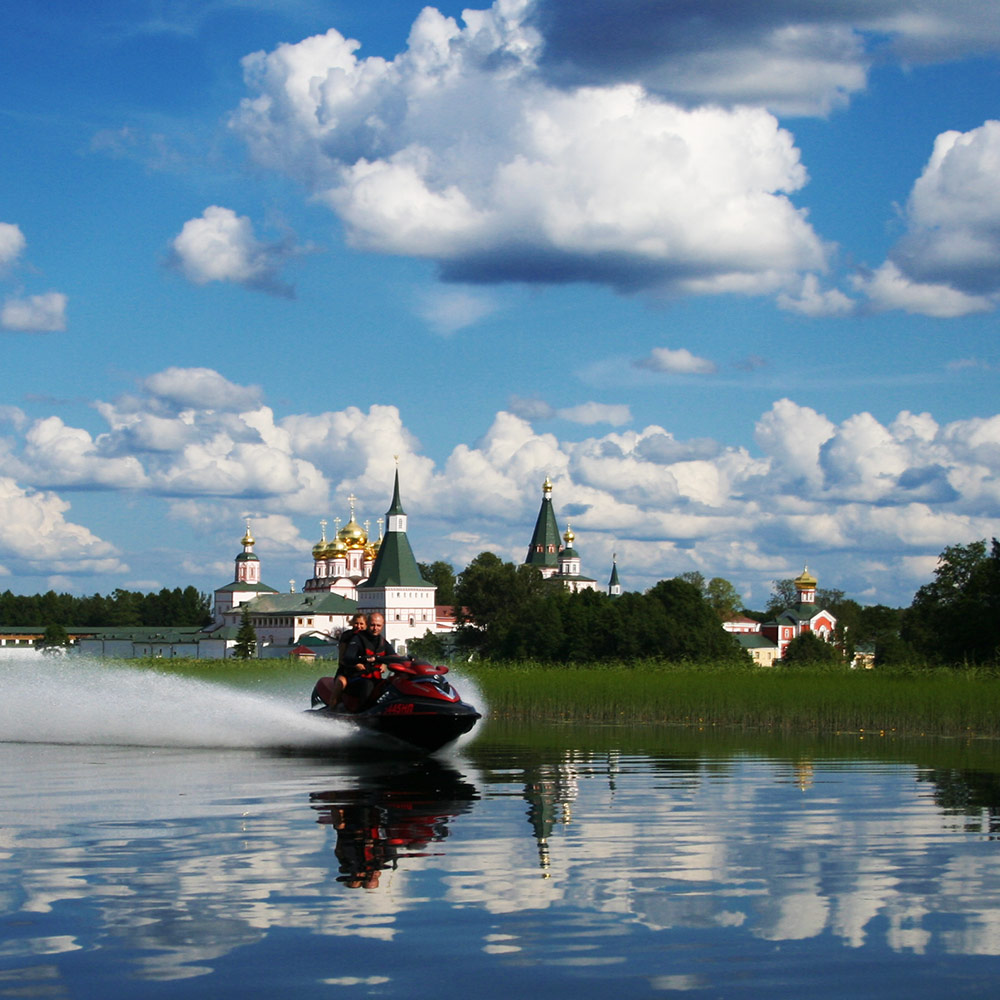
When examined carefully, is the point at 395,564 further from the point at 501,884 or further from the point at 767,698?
the point at 501,884

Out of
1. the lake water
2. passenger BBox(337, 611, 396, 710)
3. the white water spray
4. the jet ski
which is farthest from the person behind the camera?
the white water spray

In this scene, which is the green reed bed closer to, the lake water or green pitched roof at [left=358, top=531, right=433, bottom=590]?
the lake water

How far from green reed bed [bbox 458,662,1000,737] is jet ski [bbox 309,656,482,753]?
13086 millimetres

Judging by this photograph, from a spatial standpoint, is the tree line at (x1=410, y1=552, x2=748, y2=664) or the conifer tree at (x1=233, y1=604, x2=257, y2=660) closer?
the tree line at (x1=410, y1=552, x2=748, y2=664)

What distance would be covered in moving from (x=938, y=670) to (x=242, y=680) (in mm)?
22515

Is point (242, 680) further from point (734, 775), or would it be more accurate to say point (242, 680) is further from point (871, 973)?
point (871, 973)

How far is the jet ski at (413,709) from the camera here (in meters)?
20.7

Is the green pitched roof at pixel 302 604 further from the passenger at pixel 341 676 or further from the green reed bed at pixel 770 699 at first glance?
the passenger at pixel 341 676

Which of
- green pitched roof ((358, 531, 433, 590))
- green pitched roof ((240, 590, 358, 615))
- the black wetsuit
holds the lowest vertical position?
the black wetsuit

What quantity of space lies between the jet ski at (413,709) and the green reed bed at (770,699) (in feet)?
42.9

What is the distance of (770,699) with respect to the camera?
33062 mm

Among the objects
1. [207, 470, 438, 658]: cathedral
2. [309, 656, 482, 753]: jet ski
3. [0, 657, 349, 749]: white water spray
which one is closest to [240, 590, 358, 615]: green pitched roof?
[207, 470, 438, 658]: cathedral

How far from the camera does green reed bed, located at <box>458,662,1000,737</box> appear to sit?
1199 inches

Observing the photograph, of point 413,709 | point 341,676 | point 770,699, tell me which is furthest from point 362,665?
Result: point 770,699
